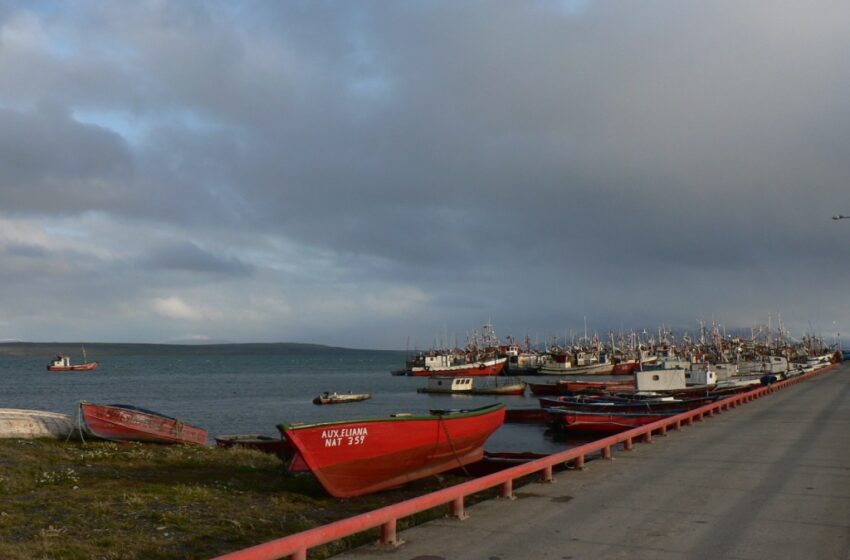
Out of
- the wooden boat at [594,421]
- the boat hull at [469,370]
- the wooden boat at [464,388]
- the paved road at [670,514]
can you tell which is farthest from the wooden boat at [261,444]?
the boat hull at [469,370]

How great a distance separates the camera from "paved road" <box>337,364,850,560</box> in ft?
28.1

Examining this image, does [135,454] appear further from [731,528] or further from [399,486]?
[731,528]

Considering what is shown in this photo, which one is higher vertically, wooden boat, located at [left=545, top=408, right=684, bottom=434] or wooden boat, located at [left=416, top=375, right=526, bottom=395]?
wooden boat, located at [left=545, top=408, right=684, bottom=434]

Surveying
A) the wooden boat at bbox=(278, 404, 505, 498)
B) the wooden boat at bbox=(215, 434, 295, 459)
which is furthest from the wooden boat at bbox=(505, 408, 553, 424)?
the wooden boat at bbox=(278, 404, 505, 498)

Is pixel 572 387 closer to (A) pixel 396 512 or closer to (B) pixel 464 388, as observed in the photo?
(B) pixel 464 388

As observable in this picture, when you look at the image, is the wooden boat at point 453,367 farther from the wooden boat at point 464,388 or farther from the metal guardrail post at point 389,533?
the metal guardrail post at point 389,533

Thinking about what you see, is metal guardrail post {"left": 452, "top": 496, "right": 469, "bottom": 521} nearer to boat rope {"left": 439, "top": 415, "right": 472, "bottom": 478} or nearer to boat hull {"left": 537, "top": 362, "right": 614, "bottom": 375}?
boat rope {"left": 439, "top": 415, "right": 472, "bottom": 478}

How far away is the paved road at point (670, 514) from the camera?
8570 mm

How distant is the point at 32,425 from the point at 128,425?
342cm

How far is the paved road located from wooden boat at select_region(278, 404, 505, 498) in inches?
146

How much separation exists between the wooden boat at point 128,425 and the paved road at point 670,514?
682 inches

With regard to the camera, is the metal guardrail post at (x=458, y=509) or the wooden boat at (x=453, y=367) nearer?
the metal guardrail post at (x=458, y=509)

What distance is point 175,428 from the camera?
1064 inches

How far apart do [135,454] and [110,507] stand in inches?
331
